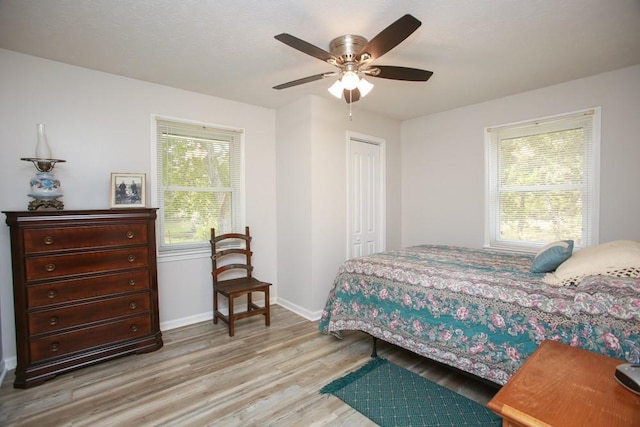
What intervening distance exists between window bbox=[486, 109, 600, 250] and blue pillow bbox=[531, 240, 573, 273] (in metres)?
1.31

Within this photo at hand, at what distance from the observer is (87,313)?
244cm

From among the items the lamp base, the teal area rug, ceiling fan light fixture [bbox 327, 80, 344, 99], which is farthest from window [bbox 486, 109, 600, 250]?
the lamp base

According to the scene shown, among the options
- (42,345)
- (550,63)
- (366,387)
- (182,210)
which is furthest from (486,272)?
(42,345)

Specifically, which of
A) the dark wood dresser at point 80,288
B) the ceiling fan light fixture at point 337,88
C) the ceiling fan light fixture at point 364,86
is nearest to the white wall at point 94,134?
the dark wood dresser at point 80,288

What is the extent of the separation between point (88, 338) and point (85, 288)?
400 mm

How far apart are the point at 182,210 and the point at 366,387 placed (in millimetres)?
2515

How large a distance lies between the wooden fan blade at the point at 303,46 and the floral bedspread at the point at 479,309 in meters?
1.65

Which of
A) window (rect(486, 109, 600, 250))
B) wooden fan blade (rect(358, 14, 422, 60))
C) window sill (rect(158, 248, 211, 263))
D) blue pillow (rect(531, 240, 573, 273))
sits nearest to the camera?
wooden fan blade (rect(358, 14, 422, 60))

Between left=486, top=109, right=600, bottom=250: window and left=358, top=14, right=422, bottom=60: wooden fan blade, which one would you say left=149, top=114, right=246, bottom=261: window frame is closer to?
left=358, top=14, right=422, bottom=60: wooden fan blade

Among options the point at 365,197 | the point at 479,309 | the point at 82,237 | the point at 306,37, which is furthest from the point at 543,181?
A: the point at 82,237

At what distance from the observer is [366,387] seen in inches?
86.4

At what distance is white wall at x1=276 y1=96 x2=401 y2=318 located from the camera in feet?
11.3

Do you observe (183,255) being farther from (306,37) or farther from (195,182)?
(306,37)

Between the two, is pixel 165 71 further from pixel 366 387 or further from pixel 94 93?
pixel 366 387
